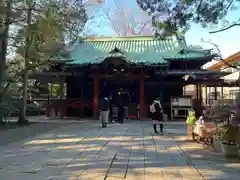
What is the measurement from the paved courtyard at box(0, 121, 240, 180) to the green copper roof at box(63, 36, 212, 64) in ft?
36.9

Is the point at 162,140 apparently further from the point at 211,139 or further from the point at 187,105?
the point at 187,105

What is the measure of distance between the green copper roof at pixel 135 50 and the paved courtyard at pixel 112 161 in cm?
1124

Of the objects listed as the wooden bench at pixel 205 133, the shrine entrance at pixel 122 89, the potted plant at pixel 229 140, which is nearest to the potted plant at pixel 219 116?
the potted plant at pixel 229 140

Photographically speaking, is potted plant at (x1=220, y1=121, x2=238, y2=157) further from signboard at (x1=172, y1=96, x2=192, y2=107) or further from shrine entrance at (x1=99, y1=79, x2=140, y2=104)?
shrine entrance at (x1=99, y1=79, x2=140, y2=104)

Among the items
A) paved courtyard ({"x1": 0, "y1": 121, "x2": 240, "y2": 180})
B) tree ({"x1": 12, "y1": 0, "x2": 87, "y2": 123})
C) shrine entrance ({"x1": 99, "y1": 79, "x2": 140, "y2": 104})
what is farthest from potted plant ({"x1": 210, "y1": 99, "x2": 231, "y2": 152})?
shrine entrance ({"x1": 99, "y1": 79, "x2": 140, "y2": 104})

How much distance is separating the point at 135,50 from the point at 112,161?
18.3 metres

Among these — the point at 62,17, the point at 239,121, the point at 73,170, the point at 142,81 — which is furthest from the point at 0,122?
the point at 239,121

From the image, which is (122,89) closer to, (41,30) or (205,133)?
(41,30)

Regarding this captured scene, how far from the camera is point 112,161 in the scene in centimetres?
→ 728

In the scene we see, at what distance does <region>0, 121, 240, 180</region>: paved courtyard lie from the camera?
605 centimetres

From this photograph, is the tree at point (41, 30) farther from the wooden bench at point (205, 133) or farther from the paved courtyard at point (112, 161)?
the wooden bench at point (205, 133)

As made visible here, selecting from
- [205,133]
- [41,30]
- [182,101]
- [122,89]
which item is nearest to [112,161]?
[205,133]

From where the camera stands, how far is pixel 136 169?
6516mm

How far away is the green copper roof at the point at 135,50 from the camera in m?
21.6
